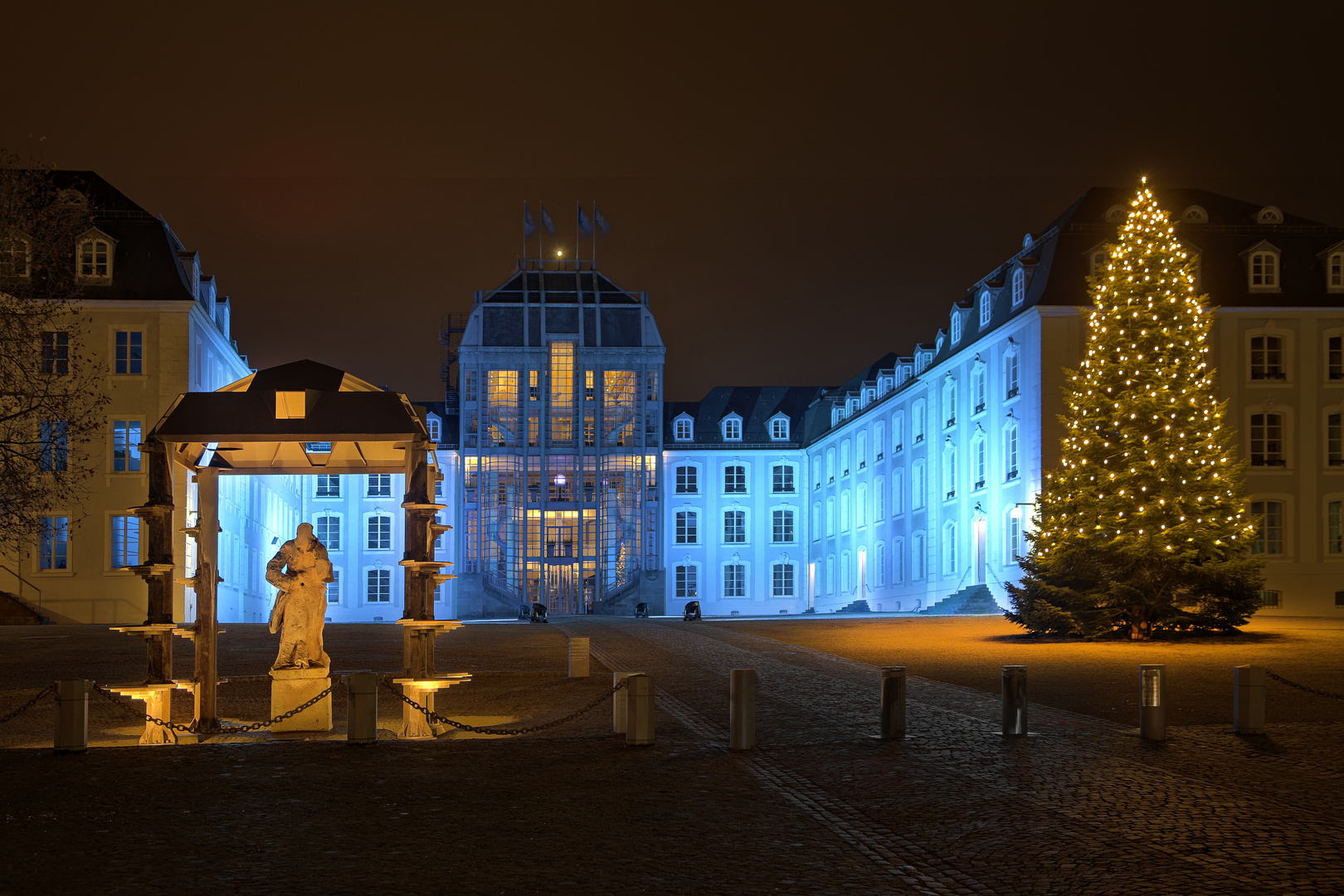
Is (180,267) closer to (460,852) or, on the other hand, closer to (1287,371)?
(1287,371)

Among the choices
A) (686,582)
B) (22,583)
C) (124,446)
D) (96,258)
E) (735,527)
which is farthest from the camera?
(735,527)

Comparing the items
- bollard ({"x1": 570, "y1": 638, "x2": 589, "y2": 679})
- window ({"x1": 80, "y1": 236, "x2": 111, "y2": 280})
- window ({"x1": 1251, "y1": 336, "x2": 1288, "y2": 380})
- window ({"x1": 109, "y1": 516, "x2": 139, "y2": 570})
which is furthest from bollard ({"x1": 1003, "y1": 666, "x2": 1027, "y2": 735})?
window ({"x1": 80, "y1": 236, "x2": 111, "y2": 280})

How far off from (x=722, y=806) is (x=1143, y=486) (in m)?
20.7

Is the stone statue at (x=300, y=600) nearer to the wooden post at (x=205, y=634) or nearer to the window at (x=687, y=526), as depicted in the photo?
the wooden post at (x=205, y=634)

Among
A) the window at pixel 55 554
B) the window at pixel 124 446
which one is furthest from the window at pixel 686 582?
the window at pixel 55 554

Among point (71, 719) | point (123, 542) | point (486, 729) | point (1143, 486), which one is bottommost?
point (486, 729)

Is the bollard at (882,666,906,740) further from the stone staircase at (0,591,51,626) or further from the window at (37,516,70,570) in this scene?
the window at (37,516,70,570)

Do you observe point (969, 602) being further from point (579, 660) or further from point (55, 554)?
point (55, 554)

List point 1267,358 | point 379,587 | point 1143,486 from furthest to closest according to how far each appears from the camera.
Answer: point 379,587, point 1267,358, point 1143,486

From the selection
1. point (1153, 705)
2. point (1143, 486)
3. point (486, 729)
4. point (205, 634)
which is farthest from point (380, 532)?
point (1153, 705)

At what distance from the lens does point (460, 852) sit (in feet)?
24.6

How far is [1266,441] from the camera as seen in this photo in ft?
136

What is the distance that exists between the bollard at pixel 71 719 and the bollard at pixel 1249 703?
1082cm

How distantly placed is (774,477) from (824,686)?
5220cm
